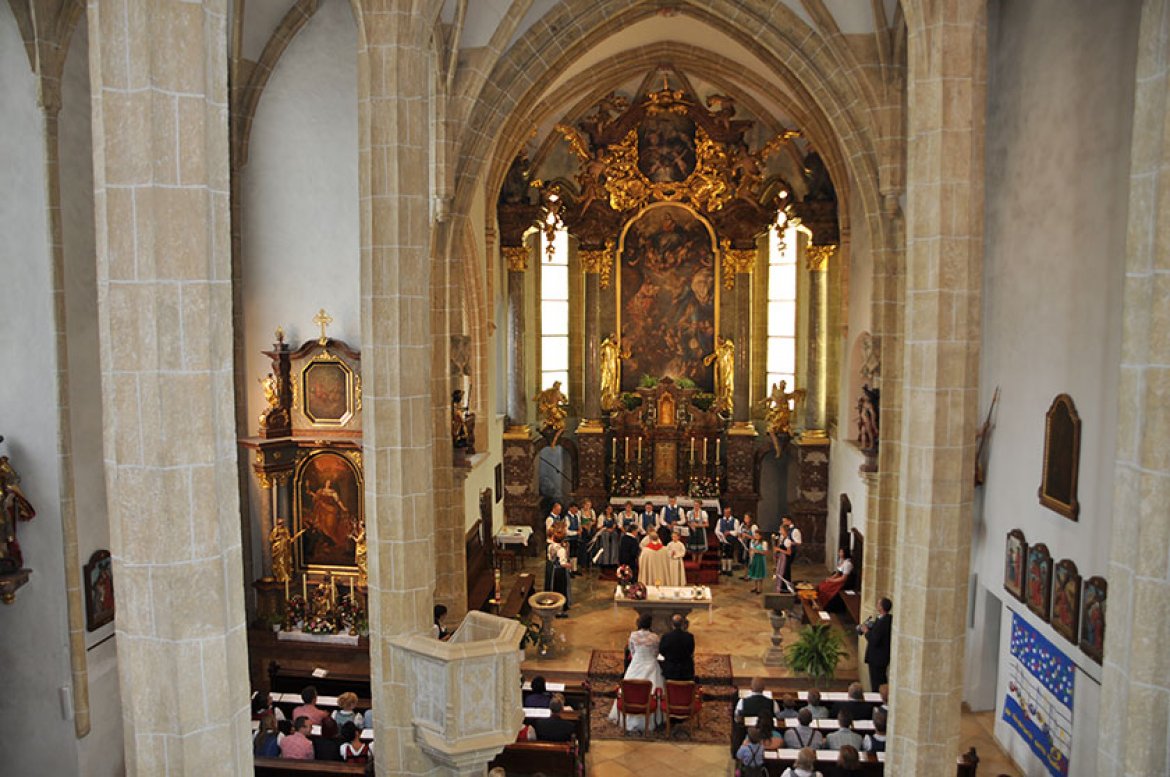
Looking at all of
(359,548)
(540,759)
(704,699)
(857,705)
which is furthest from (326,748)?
(857,705)

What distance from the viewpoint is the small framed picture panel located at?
9562mm

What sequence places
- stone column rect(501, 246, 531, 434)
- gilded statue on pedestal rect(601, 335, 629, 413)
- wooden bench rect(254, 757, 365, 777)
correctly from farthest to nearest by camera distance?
gilded statue on pedestal rect(601, 335, 629, 413)
stone column rect(501, 246, 531, 434)
wooden bench rect(254, 757, 365, 777)

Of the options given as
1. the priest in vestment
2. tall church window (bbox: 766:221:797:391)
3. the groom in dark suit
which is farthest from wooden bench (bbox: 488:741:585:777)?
tall church window (bbox: 766:221:797:391)

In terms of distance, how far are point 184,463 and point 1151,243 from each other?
6536mm

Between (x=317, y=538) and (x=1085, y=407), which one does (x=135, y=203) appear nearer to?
(x=1085, y=407)

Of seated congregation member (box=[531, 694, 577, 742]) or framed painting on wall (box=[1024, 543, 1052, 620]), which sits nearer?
framed painting on wall (box=[1024, 543, 1052, 620])

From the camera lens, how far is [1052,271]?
1027 centimetres

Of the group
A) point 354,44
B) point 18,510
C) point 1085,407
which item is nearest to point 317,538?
point 18,510

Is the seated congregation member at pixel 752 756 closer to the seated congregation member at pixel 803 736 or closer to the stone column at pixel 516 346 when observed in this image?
the seated congregation member at pixel 803 736

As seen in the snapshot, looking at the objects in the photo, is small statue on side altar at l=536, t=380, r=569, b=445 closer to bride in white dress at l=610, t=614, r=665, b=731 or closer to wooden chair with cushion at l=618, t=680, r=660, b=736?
bride in white dress at l=610, t=614, r=665, b=731

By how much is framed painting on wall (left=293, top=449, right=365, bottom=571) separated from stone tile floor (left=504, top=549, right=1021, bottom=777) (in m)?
3.38

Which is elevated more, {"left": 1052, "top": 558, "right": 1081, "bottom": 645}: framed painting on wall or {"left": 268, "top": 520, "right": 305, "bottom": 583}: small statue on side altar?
{"left": 1052, "top": 558, "right": 1081, "bottom": 645}: framed painting on wall

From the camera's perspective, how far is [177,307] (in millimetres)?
5055

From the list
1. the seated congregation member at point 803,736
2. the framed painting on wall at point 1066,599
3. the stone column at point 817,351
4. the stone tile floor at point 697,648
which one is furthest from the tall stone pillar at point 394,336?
the stone column at point 817,351
